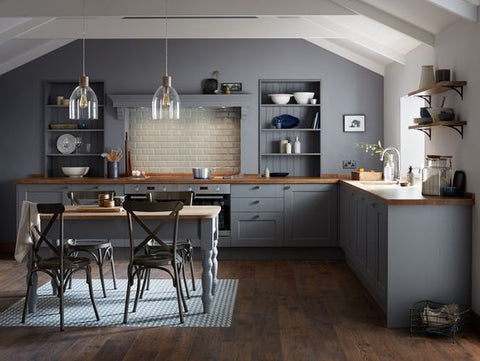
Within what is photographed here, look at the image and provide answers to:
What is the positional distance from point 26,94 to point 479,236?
6.17 m

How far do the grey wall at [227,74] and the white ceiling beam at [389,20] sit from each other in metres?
2.26

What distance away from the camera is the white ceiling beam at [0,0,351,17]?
6527mm

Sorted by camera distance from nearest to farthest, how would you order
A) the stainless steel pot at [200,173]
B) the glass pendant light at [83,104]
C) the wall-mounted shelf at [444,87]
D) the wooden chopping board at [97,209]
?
the glass pendant light at [83,104], the wall-mounted shelf at [444,87], the wooden chopping board at [97,209], the stainless steel pot at [200,173]

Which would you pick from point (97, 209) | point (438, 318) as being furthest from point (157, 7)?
point (438, 318)

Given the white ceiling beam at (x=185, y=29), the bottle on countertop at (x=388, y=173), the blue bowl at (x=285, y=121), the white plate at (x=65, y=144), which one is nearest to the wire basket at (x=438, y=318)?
the bottle on countertop at (x=388, y=173)

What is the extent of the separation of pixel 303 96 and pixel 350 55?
79cm

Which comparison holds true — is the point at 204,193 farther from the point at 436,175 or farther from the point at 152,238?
the point at 436,175

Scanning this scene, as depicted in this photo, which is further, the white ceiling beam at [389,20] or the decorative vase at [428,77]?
the white ceiling beam at [389,20]

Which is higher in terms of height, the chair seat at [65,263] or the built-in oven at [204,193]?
the built-in oven at [204,193]

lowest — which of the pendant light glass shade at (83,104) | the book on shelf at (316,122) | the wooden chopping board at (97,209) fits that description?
the wooden chopping board at (97,209)

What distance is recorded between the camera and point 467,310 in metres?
4.84

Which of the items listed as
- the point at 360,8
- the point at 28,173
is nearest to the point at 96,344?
the point at 360,8

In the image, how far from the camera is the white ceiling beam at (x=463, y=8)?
496cm

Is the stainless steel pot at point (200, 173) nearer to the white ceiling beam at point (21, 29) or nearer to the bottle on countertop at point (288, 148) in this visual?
the bottle on countertop at point (288, 148)
